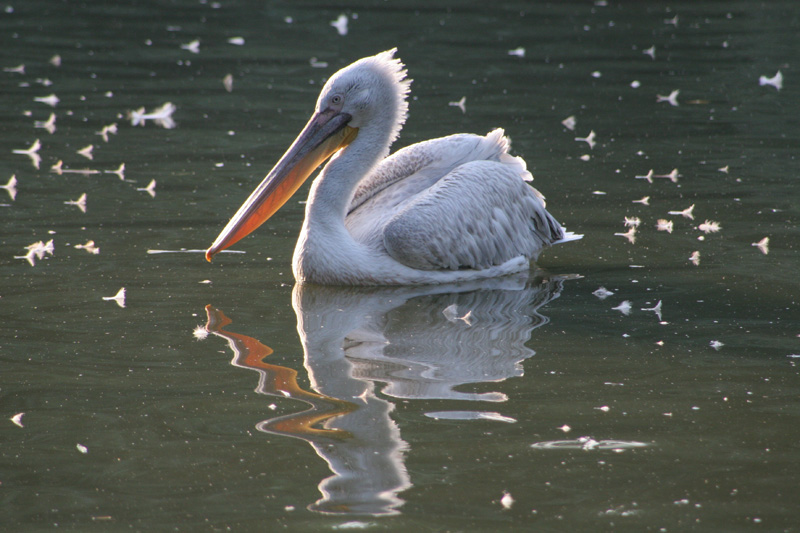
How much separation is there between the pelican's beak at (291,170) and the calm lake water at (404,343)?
0.28 m

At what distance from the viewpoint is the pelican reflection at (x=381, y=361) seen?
10.2 feet

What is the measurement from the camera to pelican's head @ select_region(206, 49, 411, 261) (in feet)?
17.3

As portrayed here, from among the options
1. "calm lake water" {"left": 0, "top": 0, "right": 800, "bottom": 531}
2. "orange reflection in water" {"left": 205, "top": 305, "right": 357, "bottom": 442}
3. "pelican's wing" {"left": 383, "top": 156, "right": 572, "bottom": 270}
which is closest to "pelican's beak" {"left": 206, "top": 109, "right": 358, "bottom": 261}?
"calm lake water" {"left": 0, "top": 0, "right": 800, "bottom": 531}

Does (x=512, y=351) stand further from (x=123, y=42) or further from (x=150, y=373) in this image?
(x=123, y=42)

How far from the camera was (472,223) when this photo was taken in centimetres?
542

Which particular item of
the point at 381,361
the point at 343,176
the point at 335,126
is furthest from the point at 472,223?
the point at 381,361

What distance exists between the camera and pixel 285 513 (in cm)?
281

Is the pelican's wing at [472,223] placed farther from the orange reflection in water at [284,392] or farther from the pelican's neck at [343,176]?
the orange reflection in water at [284,392]

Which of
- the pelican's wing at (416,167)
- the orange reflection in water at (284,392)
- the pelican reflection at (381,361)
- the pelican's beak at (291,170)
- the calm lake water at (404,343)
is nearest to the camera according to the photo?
the calm lake water at (404,343)

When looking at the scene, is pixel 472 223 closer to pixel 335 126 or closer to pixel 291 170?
pixel 335 126

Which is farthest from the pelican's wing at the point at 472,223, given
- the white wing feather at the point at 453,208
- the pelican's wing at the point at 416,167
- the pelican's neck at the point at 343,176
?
the pelican's neck at the point at 343,176

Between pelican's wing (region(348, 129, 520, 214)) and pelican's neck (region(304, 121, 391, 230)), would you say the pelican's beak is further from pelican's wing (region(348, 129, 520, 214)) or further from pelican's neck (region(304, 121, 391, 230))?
pelican's wing (region(348, 129, 520, 214))

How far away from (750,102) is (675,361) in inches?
252

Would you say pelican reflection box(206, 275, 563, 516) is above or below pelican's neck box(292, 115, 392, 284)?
below
